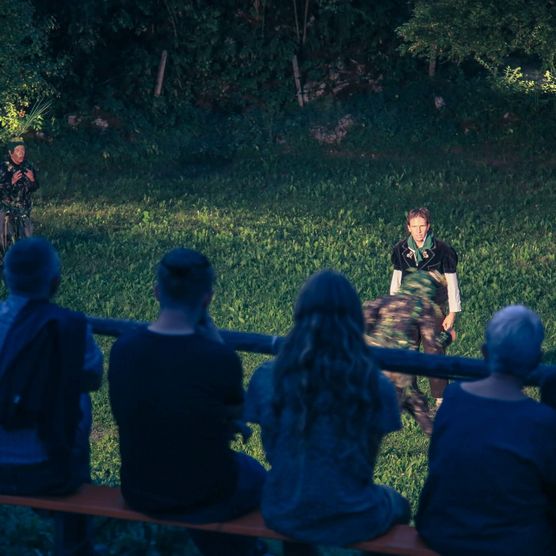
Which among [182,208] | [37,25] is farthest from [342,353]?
[37,25]

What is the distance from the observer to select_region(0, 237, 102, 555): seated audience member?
4.43 m

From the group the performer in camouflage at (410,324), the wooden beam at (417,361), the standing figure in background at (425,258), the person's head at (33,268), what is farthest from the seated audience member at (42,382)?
the standing figure in background at (425,258)

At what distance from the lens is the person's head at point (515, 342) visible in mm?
3986

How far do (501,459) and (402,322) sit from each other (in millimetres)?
5004

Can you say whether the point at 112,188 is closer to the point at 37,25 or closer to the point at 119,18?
the point at 37,25

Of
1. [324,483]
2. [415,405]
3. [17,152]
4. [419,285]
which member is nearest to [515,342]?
[324,483]

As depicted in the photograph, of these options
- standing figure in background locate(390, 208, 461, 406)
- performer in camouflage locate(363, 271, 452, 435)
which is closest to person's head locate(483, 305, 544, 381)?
performer in camouflage locate(363, 271, 452, 435)

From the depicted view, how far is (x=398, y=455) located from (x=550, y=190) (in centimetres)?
1581

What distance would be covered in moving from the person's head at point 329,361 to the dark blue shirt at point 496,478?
34cm

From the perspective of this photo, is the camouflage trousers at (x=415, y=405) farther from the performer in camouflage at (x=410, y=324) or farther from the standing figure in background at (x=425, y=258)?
the standing figure in background at (x=425, y=258)

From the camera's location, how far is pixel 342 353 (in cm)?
→ 406

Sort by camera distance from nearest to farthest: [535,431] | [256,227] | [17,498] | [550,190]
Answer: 1. [535,431]
2. [17,498]
3. [256,227]
4. [550,190]

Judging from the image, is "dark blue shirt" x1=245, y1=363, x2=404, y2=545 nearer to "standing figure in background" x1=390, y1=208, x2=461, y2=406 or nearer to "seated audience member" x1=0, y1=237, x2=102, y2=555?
"seated audience member" x1=0, y1=237, x2=102, y2=555

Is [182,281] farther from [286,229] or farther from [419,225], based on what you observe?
[286,229]
